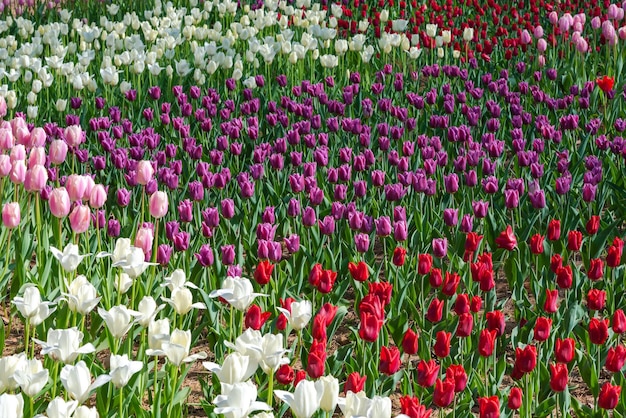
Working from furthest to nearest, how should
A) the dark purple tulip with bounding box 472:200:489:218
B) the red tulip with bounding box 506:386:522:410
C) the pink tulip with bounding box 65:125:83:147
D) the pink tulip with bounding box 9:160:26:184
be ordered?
the pink tulip with bounding box 65:125:83:147 → the dark purple tulip with bounding box 472:200:489:218 → the pink tulip with bounding box 9:160:26:184 → the red tulip with bounding box 506:386:522:410

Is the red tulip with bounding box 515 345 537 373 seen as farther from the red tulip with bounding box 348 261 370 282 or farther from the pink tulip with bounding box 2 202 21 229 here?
the pink tulip with bounding box 2 202 21 229

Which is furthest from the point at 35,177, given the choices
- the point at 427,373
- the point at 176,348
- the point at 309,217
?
the point at 427,373

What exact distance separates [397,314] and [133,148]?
2.05m

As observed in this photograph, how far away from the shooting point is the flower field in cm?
295

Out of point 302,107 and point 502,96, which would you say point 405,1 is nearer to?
point 502,96

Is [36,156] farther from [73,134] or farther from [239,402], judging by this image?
[239,402]

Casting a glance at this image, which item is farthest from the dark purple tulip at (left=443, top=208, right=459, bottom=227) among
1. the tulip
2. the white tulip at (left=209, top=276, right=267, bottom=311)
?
the tulip

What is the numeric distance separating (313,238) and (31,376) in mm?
2120

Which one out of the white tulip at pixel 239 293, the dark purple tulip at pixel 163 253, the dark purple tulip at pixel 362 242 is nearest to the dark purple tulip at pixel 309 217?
the dark purple tulip at pixel 362 242

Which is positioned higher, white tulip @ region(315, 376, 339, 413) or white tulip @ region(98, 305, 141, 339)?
white tulip @ region(315, 376, 339, 413)

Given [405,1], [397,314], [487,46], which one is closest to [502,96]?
[487,46]

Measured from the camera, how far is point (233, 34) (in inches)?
335

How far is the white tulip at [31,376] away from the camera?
8.16 ft

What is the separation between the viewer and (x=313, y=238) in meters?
4.48
